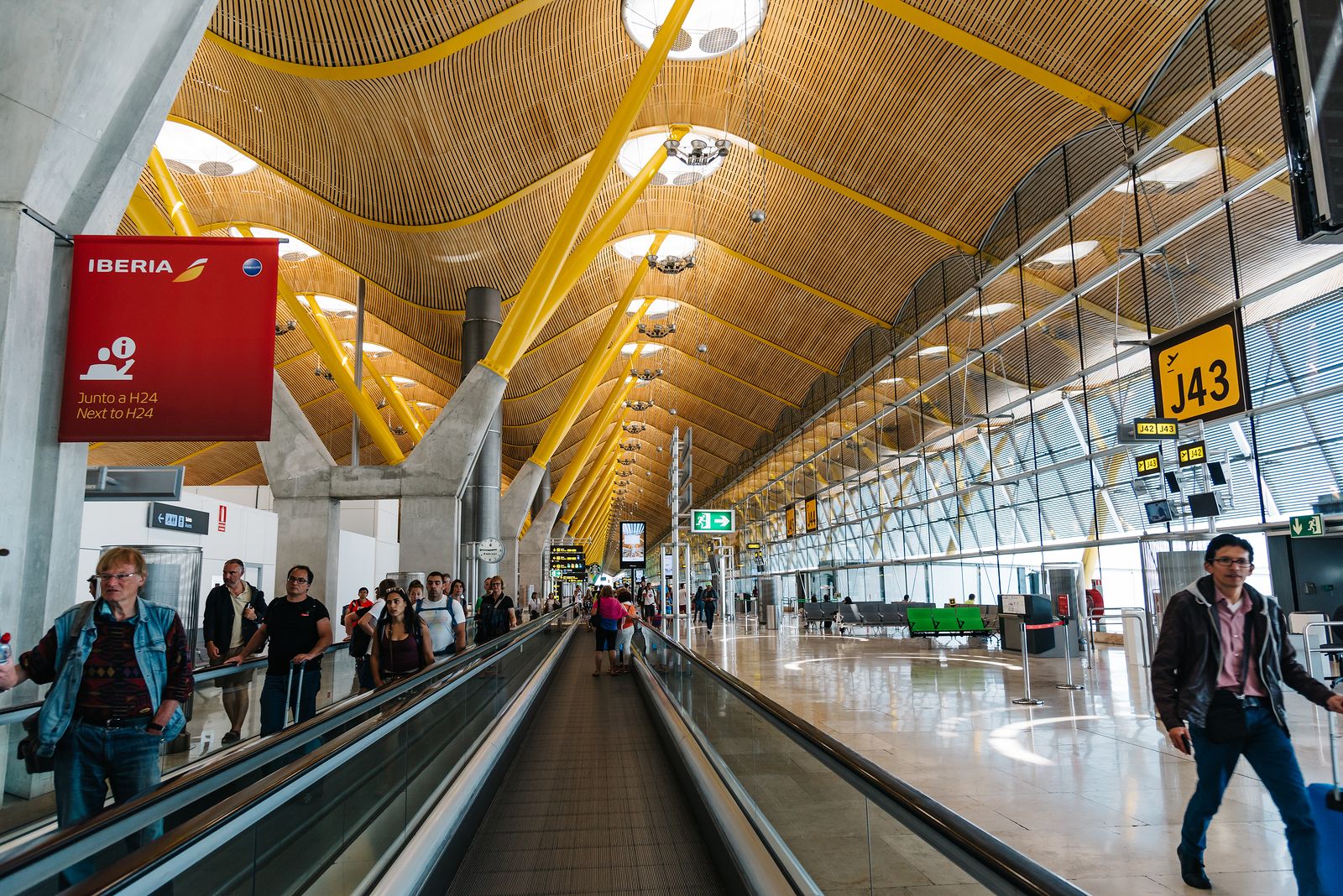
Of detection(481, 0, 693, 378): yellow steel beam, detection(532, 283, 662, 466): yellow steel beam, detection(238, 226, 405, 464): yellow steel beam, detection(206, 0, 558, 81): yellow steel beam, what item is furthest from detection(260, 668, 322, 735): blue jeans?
detection(532, 283, 662, 466): yellow steel beam

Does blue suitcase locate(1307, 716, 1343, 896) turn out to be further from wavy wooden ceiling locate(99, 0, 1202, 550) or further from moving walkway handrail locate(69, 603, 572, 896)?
wavy wooden ceiling locate(99, 0, 1202, 550)

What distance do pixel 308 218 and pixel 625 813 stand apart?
22530 mm

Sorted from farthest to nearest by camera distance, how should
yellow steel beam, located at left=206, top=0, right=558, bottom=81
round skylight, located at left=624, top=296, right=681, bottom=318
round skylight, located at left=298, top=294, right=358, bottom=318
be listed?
round skylight, located at left=624, top=296, right=681, bottom=318 < round skylight, located at left=298, top=294, right=358, bottom=318 < yellow steel beam, located at left=206, top=0, right=558, bottom=81

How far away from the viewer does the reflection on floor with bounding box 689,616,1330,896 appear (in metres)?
4.76

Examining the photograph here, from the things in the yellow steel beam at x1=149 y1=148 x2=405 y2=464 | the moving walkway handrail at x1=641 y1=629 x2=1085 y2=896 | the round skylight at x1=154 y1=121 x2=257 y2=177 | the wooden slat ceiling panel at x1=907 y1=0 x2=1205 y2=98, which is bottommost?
the moving walkway handrail at x1=641 y1=629 x2=1085 y2=896

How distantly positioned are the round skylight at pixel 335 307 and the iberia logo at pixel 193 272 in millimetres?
27595

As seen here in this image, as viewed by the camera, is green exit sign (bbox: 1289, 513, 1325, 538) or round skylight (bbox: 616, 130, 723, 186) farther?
round skylight (bbox: 616, 130, 723, 186)

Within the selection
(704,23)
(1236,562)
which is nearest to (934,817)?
(1236,562)

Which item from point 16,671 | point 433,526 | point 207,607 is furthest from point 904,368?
point 16,671

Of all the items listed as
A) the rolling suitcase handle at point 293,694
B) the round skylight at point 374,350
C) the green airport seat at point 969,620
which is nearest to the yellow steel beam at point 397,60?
the rolling suitcase handle at point 293,694

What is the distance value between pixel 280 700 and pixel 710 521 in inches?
819

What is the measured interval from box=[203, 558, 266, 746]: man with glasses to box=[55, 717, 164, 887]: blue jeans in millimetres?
3134

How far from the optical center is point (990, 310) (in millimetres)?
→ 21203

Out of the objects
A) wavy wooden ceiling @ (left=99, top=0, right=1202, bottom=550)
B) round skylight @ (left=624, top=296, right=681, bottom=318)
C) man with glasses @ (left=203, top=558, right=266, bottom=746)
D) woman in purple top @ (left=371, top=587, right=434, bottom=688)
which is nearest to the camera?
man with glasses @ (left=203, top=558, right=266, bottom=746)
